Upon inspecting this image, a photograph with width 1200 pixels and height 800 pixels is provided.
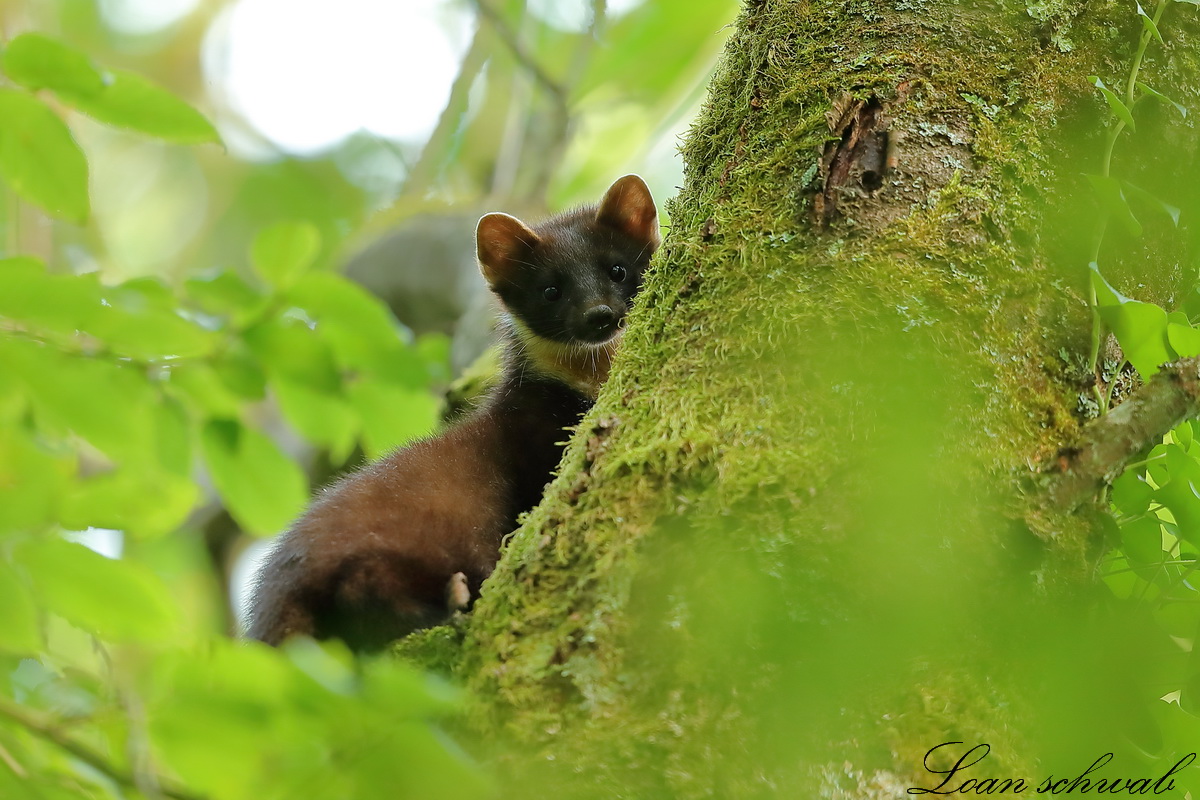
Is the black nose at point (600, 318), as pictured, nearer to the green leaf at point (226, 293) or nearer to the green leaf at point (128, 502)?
the green leaf at point (226, 293)

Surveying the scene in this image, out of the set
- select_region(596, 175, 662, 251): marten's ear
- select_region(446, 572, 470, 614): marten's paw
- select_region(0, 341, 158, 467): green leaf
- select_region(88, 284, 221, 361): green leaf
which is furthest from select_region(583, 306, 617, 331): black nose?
select_region(0, 341, 158, 467): green leaf

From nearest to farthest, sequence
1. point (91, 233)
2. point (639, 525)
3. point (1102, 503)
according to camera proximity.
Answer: point (639, 525)
point (1102, 503)
point (91, 233)

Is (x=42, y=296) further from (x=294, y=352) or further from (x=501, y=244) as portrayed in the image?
(x=501, y=244)

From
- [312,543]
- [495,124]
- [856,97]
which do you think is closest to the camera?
[856,97]

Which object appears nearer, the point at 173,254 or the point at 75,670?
the point at 75,670

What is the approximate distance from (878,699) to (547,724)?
79 cm

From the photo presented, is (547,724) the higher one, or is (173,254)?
(547,724)

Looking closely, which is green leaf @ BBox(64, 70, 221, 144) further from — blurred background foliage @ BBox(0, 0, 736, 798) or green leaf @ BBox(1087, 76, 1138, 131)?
green leaf @ BBox(1087, 76, 1138, 131)

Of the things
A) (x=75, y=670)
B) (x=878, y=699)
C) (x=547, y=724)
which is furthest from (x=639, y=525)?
(x=75, y=670)

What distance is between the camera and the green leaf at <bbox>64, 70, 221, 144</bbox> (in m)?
3.11

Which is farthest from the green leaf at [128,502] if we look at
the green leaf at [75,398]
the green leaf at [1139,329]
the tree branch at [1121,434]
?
the green leaf at [1139,329]

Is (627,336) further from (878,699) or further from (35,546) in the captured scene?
(35,546)

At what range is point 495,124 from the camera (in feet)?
42.0

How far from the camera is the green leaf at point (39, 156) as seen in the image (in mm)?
3055
